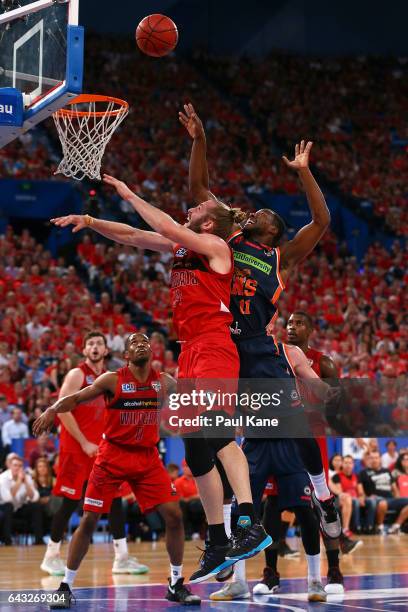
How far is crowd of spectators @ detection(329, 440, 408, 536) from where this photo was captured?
1534 cm

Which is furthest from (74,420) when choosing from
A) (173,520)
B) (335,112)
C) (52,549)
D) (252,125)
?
(335,112)

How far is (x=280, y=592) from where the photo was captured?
8477mm

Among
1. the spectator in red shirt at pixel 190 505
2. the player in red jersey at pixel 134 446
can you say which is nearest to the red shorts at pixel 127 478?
the player in red jersey at pixel 134 446

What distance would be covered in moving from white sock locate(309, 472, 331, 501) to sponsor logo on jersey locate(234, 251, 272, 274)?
1.83m

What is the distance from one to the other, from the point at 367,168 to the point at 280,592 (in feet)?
71.8

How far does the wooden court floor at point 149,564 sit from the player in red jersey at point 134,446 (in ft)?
4.06

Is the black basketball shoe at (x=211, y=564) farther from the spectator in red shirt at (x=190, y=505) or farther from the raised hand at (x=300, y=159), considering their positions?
the spectator in red shirt at (x=190, y=505)

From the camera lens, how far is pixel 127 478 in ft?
27.5

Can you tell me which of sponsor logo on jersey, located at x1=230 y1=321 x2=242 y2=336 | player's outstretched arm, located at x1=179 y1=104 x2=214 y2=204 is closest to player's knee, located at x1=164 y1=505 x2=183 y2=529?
sponsor logo on jersey, located at x1=230 y1=321 x2=242 y2=336

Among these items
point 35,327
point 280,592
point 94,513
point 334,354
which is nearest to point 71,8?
point 94,513

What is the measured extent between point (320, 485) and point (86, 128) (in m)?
3.67

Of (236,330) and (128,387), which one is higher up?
(236,330)

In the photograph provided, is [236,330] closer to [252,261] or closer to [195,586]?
[252,261]

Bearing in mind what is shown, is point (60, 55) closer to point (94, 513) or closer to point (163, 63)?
point (94, 513)
